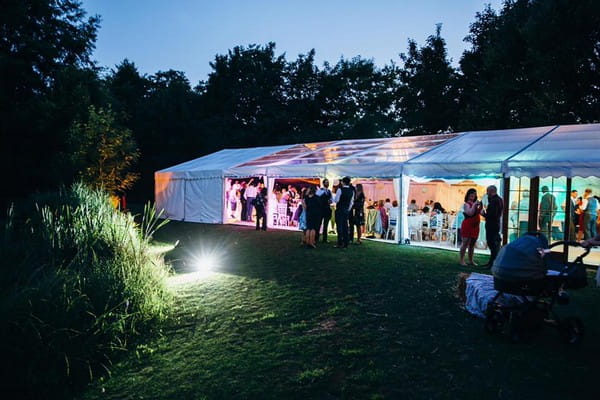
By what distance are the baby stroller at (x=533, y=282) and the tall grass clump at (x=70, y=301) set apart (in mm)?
3851

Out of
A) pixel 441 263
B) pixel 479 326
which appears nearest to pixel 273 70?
pixel 441 263

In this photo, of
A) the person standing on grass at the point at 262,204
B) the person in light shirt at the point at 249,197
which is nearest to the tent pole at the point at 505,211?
the person standing on grass at the point at 262,204

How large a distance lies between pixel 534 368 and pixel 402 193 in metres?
7.68

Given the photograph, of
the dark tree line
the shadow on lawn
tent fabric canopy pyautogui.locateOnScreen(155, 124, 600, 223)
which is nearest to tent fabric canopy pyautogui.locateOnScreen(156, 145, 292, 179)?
tent fabric canopy pyautogui.locateOnScreen(155, 124, 600, 223)

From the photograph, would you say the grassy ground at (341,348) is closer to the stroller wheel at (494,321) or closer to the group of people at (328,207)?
the stroller wheel at (494,321)

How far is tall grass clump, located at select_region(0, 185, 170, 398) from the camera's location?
3738mm

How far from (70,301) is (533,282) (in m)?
4.58

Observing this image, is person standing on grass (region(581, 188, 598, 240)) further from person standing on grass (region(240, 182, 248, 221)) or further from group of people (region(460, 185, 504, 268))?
person standing on grass (region(240, 182, 248, 221))

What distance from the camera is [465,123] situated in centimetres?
2203

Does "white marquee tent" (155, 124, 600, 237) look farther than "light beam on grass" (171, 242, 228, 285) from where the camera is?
Yes

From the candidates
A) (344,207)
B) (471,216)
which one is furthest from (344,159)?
(471,216)

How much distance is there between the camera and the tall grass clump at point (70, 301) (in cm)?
374

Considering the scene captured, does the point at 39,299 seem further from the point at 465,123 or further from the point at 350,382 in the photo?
the point at 465,123

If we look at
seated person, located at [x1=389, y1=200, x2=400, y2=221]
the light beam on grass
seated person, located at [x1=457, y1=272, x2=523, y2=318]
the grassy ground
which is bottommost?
the grassy ground
